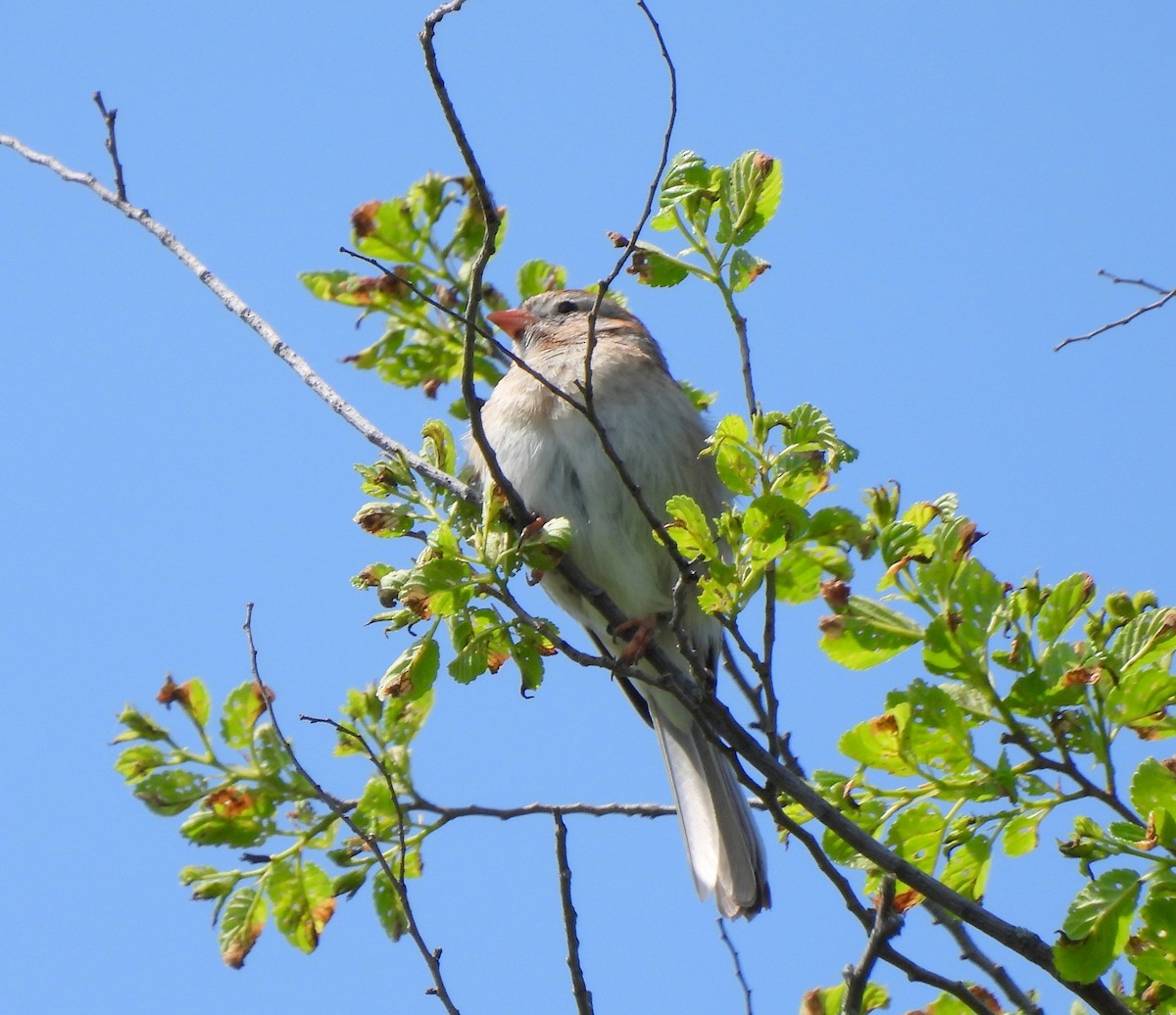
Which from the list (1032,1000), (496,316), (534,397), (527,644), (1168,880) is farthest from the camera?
(496,316)

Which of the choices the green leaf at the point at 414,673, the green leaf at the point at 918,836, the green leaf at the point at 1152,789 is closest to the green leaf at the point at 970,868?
the green leaf at the point at 918,836

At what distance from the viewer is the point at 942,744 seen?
2801 mm

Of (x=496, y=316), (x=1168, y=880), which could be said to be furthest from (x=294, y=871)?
(x=496, y=316)

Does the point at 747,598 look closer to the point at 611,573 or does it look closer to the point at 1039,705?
the point at 1039,705

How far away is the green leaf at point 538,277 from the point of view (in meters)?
4.47

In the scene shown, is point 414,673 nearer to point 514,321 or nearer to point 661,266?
point 661,266

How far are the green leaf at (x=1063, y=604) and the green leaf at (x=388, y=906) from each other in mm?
1678

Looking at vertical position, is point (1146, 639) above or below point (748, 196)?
below

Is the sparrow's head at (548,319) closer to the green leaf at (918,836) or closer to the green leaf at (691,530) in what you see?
the green leaf at (691,530)

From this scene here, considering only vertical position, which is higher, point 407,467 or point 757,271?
point 757,271

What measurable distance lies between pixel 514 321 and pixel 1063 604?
3134mm

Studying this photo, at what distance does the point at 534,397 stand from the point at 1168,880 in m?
2.75

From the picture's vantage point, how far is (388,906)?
349 centimetres

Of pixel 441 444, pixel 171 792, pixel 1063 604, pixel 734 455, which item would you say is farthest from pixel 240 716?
pixel 1063 604
